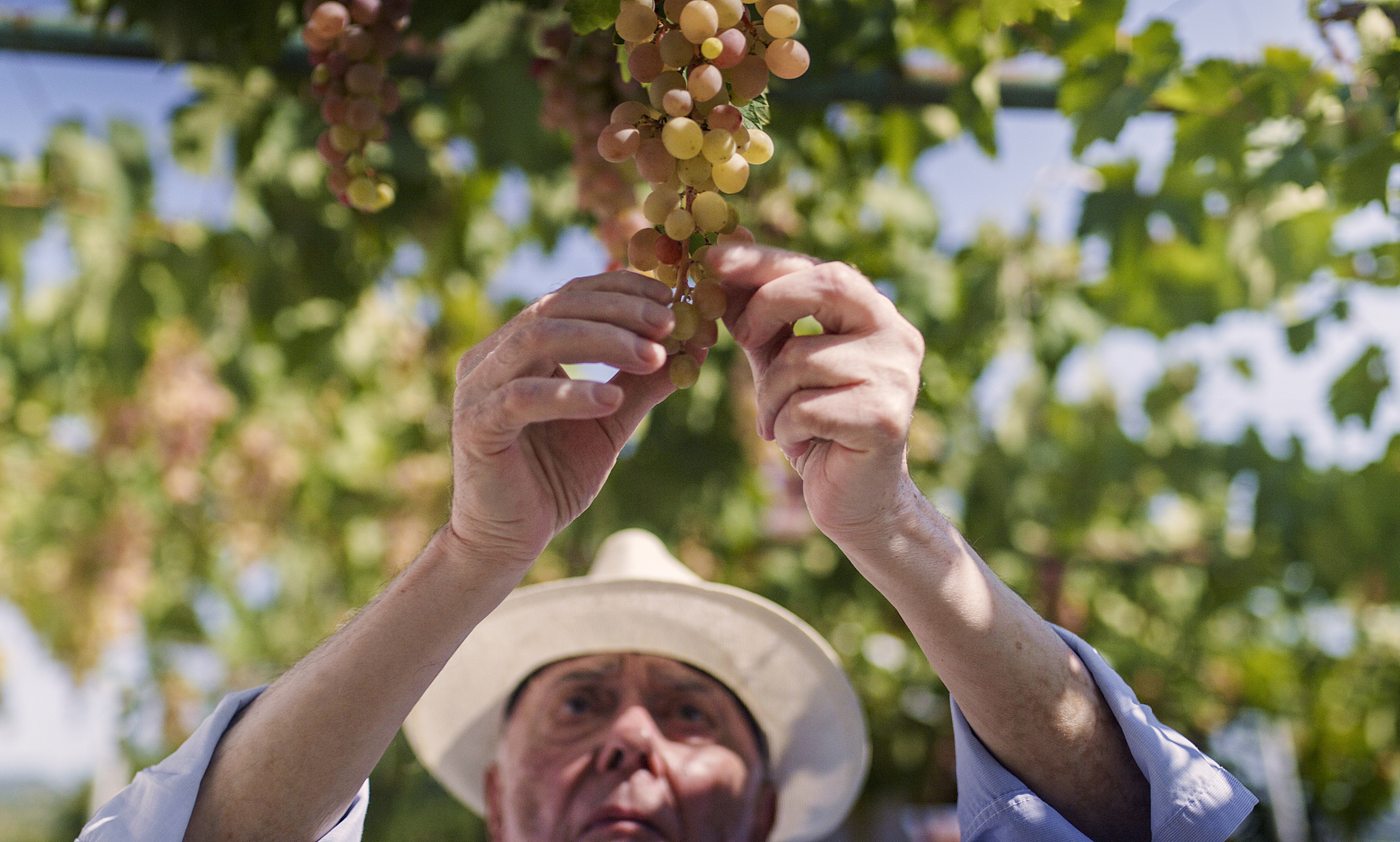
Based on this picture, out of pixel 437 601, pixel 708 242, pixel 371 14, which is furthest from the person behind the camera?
pixel 371 14

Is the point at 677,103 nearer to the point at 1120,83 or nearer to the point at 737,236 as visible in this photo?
the point at 737,236

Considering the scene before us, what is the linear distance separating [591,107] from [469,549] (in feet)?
2.85

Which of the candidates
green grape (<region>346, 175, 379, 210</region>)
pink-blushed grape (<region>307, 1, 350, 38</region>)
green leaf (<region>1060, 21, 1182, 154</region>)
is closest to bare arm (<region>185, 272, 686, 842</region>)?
green grape (<region>346, 175, 379, 210</region>)

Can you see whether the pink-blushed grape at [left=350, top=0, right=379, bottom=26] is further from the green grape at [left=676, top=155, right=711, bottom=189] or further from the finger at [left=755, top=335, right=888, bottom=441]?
the finger at [left=755, top=335, right=888, bottom=441]

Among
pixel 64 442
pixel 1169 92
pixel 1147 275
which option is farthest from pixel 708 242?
pixel 64 442

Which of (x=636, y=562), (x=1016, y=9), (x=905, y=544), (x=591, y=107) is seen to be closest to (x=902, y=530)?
(x=905, y=544)

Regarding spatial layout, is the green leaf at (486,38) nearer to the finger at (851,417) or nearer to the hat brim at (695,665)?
the hat brim at (695,665)

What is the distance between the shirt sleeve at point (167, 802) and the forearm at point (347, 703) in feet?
0.12

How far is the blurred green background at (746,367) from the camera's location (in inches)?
81.2

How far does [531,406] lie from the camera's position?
0.96 m

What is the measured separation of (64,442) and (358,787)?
17.4ft

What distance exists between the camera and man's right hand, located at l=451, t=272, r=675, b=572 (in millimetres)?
956

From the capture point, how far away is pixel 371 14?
1.49 meters

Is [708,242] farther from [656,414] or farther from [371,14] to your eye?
[656,414]
